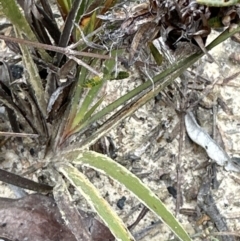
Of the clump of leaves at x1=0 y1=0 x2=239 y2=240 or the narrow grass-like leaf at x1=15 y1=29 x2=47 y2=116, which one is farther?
the narrow grass-like leaf at x1=15 y1=29 x2=47 y2=116

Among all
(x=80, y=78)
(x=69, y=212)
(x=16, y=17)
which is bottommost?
(x=69, y=212)

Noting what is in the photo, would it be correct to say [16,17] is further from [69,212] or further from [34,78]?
[69,212]

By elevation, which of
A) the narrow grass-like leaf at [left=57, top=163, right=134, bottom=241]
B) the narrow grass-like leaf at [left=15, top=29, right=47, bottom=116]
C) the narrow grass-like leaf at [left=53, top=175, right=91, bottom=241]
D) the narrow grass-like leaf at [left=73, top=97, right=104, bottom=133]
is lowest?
the narrow grass-like leaf at [left=53, top=175, right=91, bottom=241]

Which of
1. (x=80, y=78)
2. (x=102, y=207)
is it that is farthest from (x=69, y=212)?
(x=80, y=78)

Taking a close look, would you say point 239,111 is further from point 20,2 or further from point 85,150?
point 20,2

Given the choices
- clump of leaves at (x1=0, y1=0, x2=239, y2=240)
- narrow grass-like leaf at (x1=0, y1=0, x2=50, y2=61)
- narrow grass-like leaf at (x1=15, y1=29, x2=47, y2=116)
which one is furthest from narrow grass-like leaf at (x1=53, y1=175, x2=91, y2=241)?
narrow grass-like leaf at (x1=0, y1=0, x2=50, y2=61)

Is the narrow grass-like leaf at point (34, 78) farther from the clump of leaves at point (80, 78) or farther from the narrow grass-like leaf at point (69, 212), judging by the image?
the narrow grass-like leaf at point (69, 212)

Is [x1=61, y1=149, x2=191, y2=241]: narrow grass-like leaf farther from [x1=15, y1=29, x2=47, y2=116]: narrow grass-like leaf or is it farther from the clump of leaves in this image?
[x1=15, y1=29, x2=47, y2=116]: narrow grass-like leaf

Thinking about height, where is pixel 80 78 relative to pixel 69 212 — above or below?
above
